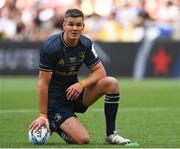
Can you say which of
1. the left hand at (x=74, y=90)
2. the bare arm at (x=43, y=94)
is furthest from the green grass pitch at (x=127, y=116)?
the left hand at (x=74, y=90)

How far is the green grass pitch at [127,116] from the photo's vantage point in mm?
9234

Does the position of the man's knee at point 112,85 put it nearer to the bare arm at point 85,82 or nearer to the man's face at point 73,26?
the bare arm at point 85,82

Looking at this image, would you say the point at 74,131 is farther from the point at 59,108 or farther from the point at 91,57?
the point at 91,57

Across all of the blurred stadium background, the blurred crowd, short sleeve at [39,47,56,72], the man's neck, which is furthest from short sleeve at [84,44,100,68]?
the blurred crowd

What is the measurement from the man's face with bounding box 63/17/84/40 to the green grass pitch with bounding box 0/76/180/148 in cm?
132

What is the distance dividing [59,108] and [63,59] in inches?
25.8

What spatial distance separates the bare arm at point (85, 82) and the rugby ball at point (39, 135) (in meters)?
0.58

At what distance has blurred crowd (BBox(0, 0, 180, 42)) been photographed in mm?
26062

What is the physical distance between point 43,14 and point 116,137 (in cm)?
1812

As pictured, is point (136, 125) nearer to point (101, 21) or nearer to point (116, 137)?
point (116, 137)

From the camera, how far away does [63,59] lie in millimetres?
9023

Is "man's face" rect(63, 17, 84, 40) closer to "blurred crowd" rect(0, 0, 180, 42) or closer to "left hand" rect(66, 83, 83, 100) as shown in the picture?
"left hand" rect(66, 83, 83, 100)

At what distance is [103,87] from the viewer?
906 cm

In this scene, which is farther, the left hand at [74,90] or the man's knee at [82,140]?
the left hand at [74,90]
